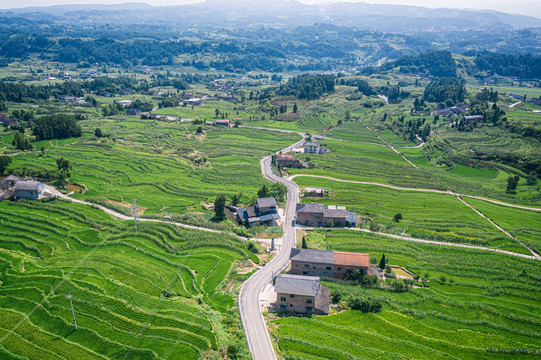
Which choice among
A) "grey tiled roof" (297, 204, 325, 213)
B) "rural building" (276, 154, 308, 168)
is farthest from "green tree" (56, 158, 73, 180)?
"grey tiled roof" (297, 204, 325, 213)

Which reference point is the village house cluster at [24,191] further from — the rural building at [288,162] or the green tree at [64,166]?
the rural building at [288,162]

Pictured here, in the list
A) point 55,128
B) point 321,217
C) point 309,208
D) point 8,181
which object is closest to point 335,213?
point 321,217

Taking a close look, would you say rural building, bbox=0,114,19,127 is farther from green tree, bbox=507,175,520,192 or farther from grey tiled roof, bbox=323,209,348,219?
green tree, bbox=507,175,520,192

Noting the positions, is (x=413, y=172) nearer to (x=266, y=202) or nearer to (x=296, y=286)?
(x=266, y=202)

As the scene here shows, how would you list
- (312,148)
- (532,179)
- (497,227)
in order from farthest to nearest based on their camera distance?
(312,148) < (532,179) < (497,227)

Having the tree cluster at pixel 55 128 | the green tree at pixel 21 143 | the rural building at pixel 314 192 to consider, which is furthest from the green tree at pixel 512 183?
the green tree at pixel 21 143
